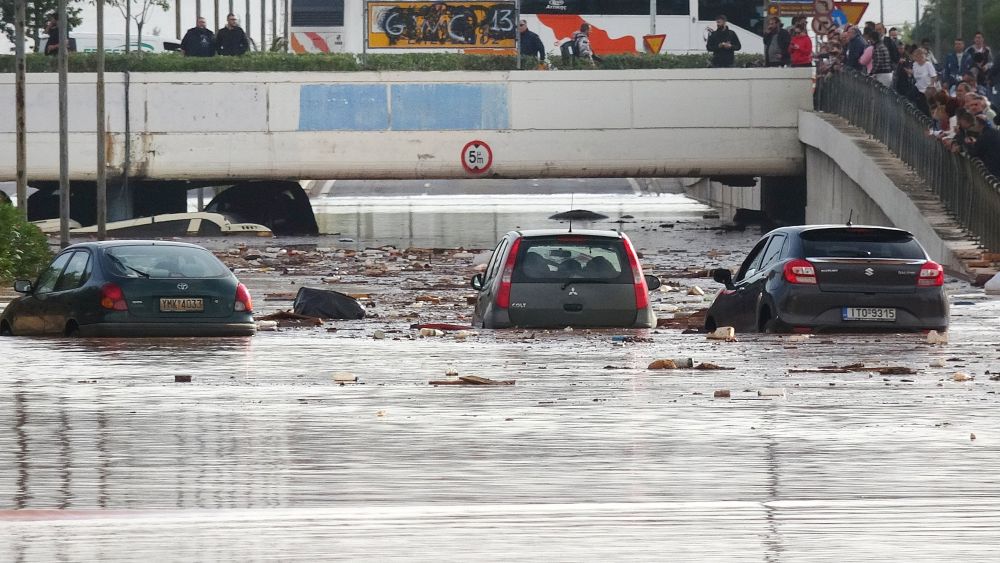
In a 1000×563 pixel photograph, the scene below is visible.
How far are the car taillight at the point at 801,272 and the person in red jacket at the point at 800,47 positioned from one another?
32726 mm

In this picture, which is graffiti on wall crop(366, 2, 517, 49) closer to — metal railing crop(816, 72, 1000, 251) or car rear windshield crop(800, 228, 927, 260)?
metal railing crop(816, 72, 1000, 251)

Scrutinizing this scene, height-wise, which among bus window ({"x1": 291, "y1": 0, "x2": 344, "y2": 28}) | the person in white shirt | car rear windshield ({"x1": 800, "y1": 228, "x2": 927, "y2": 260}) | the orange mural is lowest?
car rear windshield ({"x1": 800, "y1": 228, "x2": 927, "y2": 260})

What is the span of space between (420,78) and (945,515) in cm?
4507

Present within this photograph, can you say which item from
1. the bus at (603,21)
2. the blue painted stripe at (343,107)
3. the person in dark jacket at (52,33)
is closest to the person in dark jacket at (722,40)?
the bus at (603,21)

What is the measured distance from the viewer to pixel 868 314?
68.9ft

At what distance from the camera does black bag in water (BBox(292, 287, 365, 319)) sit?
2686 centimetres

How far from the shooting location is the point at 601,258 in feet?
71.4

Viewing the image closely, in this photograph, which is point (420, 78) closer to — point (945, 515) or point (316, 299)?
point (316, 299)

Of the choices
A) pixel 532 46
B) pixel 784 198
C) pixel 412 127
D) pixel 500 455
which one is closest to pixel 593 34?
pixel 532 46

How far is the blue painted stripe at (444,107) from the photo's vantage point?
53969mm

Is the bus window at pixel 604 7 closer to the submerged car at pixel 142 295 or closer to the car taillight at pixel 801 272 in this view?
the submerged car at pixel 142 295

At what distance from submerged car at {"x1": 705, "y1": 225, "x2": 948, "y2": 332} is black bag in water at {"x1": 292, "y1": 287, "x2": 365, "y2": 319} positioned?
7.42m

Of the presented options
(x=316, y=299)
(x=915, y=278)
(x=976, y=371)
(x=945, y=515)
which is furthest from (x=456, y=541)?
(x=316, y=299)

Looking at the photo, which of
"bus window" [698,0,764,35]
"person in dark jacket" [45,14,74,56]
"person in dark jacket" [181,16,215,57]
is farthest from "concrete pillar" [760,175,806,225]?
"person in dark jacket" [45,14,74,56]
